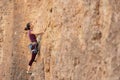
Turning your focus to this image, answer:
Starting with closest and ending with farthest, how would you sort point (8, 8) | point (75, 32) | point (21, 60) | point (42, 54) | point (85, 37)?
point (85, 37), point (75, 32), point (42, 54), point (21, 60), point (8, 8)

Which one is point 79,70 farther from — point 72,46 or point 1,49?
point 1,49

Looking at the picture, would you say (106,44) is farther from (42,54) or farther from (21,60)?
(21,60)

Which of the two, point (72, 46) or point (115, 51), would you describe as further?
point (72, 46)

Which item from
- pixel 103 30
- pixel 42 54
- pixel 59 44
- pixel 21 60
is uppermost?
pixel 103 30

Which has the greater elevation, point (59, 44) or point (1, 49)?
point (59, 44)

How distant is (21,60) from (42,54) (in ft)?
7.98

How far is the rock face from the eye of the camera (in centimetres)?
509

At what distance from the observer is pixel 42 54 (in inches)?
337

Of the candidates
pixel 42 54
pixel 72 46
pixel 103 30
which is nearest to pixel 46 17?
pixel 42 54

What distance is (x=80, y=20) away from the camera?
6.10 m

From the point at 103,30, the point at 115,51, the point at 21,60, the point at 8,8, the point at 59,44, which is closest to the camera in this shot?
the point at 115,51

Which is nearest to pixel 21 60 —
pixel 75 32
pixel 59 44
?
pixel 59 44

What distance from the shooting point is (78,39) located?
616cm

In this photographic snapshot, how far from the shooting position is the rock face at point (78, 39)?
16.7 ft
